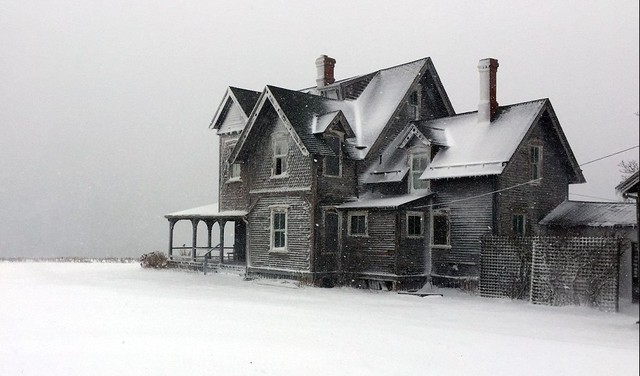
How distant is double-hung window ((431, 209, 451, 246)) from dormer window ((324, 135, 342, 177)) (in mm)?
Result: 4237

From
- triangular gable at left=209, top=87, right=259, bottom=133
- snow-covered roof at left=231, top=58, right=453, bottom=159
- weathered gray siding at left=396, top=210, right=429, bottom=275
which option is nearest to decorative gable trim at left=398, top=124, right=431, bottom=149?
snow-covered roof at left=231, top=58, right=453, bottom=159

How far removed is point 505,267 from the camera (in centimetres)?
1948

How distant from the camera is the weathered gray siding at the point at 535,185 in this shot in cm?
2227

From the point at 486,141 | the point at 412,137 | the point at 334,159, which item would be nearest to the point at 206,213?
the point at 334,159

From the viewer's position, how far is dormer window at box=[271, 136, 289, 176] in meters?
24.8

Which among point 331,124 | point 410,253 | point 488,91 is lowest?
point 410,253

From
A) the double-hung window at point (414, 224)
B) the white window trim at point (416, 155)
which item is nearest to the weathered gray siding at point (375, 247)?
the double-hung window at point (414, 224)

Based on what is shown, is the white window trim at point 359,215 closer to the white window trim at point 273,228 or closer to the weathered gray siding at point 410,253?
the weathered gray siding at point 410,253

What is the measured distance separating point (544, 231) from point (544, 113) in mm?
4694

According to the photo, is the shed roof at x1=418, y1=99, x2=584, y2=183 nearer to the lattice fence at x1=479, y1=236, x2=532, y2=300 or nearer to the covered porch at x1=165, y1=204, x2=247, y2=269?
the lattice fence at x1=479, y1=236, x2=532, y2=300

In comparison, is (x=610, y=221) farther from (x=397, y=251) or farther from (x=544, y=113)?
(x=397, y=251)

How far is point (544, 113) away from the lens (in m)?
23.0

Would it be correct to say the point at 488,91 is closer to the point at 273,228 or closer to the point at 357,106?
the point at 357,106

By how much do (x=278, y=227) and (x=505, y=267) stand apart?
974cm
